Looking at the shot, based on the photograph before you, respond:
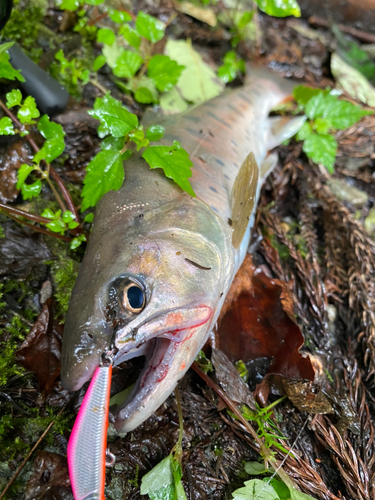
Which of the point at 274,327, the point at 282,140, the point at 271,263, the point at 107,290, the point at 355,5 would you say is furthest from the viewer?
the point at 355,5

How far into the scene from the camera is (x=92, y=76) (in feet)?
11.4

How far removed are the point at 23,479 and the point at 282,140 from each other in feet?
12.1

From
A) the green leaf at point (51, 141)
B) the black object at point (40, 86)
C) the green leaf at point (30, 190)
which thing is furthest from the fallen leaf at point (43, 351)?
the black object at point (40, 86)

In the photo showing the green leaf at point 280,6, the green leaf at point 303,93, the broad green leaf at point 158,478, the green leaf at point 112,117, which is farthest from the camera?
the green leaf at point 303,93

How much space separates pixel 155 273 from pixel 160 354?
18.8 inches

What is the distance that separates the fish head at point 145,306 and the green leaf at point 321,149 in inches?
77.7

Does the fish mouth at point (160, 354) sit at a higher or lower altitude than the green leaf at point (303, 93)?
lower

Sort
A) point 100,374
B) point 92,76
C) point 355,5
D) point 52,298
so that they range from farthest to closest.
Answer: point 355,5 < point 92,76 < point 52,298 < point 100,374

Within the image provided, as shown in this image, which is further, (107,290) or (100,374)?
(107,290)

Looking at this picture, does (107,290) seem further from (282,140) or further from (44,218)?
(282,140)

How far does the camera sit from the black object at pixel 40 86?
9.14 feet

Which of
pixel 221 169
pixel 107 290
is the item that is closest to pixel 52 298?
pixel 107 290

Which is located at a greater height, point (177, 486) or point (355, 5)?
point (355, 5)

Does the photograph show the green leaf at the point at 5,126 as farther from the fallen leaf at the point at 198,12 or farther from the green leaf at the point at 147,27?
the fallen leaf at the point at 198,12
